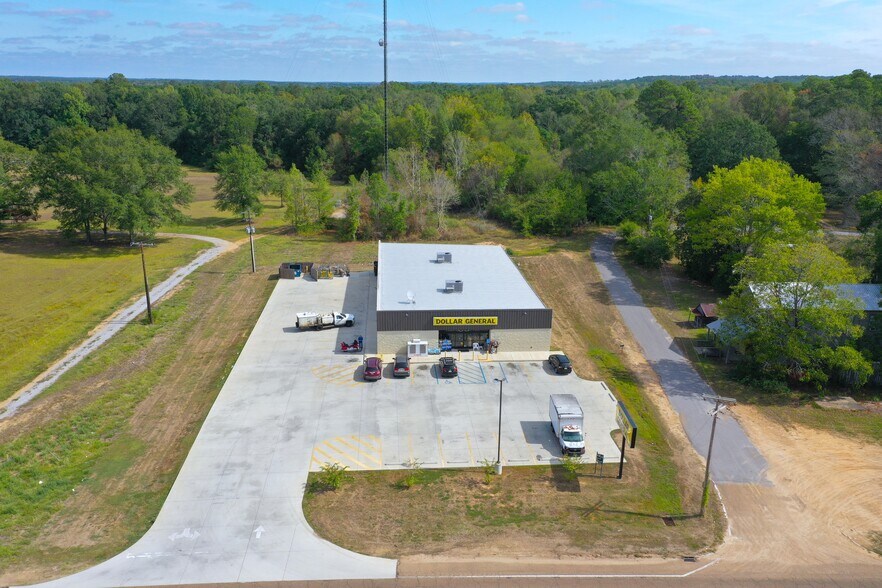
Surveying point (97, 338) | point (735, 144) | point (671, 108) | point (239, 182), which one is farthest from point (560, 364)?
point (671, 108)

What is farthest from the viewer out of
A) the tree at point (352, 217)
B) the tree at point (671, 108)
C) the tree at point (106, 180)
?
the tree at point (671, 108)

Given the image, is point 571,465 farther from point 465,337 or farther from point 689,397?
point 465,337

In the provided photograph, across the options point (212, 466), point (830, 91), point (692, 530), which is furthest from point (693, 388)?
point (830, 91)

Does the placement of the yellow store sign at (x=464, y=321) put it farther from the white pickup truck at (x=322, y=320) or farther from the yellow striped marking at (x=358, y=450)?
the yellow striped marking at (x=358, y=450)

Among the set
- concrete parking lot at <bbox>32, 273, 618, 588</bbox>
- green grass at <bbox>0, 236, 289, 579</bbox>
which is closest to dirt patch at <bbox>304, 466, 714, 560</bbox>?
concrete parking lot at <bbox>32, 273, 618, 588</bbox>

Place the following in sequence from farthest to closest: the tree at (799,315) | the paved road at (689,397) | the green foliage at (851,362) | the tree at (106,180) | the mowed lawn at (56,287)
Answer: the tree at (106,180) < the mowed lawn at (56,287) < the tree at (799,315) < the green foliage at (851,362) < the paved road at (689,397)

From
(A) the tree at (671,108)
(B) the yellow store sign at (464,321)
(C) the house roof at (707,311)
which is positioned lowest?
(C) the house roof at (707,311)

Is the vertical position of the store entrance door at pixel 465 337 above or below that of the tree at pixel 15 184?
below

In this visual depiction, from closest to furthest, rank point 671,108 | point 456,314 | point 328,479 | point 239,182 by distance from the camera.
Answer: point 328,479 < point 456,314 < point 239,182 < point 671,108

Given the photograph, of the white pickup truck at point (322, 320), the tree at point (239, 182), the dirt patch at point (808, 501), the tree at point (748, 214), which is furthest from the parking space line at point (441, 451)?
the tree at point (239, 182)
